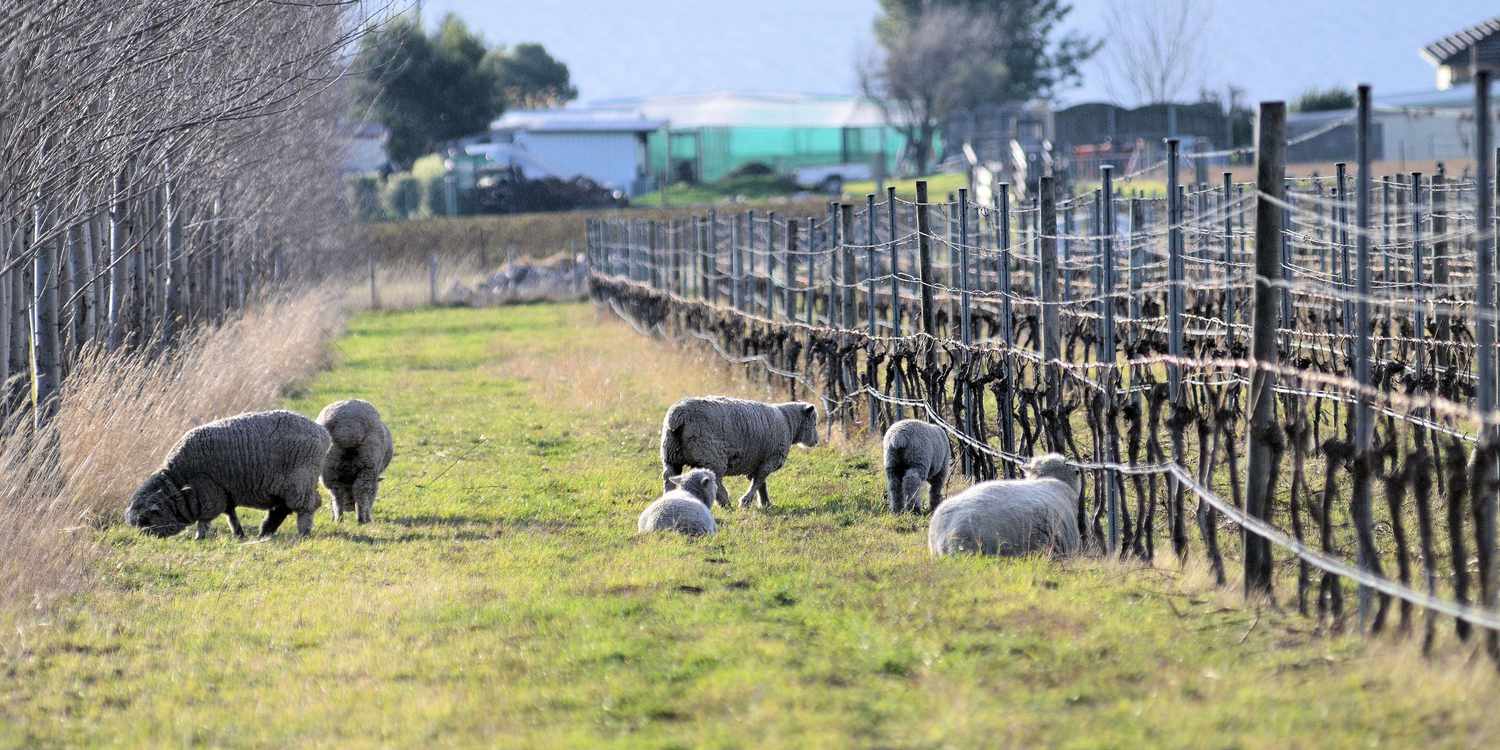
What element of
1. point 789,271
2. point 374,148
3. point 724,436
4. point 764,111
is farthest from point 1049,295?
point 764,111

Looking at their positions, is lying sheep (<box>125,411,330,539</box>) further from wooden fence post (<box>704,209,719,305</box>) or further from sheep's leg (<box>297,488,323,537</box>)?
wooden fence post (<box>704,209,719,305</box>)

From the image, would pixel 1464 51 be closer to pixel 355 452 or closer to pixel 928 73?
pixel 355 452

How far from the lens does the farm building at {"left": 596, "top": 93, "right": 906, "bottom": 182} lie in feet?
285

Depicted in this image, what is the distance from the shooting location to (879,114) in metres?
97.3

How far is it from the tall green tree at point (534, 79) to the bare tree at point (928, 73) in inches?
1103

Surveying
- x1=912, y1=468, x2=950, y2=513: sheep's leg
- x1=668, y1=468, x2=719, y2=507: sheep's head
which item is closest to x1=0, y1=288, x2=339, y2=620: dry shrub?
x1=668, y1=468, x2=719, y2=507: sheep's head

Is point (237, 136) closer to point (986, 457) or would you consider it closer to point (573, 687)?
point (986, 457)

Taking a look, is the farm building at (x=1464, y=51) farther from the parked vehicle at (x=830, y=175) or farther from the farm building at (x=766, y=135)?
the farm building at (x=766, y=135)

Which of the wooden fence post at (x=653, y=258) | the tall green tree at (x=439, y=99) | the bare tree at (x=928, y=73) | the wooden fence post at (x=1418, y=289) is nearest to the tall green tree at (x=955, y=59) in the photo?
the bare tree at (x=928, y=73)

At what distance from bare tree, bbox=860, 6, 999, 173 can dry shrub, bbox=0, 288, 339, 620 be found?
7131cm

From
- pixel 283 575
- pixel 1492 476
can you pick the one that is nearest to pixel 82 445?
pixel 283 575

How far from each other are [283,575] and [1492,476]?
611 centimetres

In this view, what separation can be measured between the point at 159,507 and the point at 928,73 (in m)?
81.4

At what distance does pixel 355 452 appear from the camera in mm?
11703
